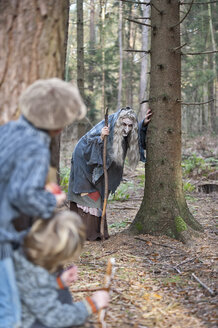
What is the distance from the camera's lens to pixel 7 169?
216 cm

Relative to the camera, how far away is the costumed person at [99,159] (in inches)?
226

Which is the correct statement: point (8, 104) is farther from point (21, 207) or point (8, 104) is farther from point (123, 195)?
point (123, 195)

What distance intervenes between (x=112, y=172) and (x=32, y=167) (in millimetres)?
3984

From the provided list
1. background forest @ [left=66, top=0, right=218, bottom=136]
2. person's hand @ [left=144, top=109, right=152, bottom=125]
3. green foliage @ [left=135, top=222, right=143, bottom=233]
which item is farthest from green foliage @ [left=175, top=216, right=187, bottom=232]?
background forest @ [left=66, top=0, right=218, bottom=136]

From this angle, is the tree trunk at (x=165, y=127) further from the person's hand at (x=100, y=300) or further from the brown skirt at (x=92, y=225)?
the person's hand at (x=100, y=300)

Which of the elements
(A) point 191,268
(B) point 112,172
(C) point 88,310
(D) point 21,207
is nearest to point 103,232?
(B) point 112,172

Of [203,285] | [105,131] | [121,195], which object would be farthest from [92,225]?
[121,195]

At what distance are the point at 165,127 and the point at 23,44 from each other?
10.2ft

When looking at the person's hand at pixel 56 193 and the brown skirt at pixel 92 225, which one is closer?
the person's hand at pixel 56 193

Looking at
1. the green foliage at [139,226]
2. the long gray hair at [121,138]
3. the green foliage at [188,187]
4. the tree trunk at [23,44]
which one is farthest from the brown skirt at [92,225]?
the green foliage at [188,187]

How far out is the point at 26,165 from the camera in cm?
211

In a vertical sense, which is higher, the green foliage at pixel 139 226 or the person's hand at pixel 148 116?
the person's hand at pixel 148 116

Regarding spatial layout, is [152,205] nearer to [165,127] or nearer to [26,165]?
[165,127]

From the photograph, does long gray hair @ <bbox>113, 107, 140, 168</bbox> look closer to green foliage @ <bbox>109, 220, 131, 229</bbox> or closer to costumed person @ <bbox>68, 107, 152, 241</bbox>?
costumed person @ <bbox>68, 107, 152, 241</bbox>
